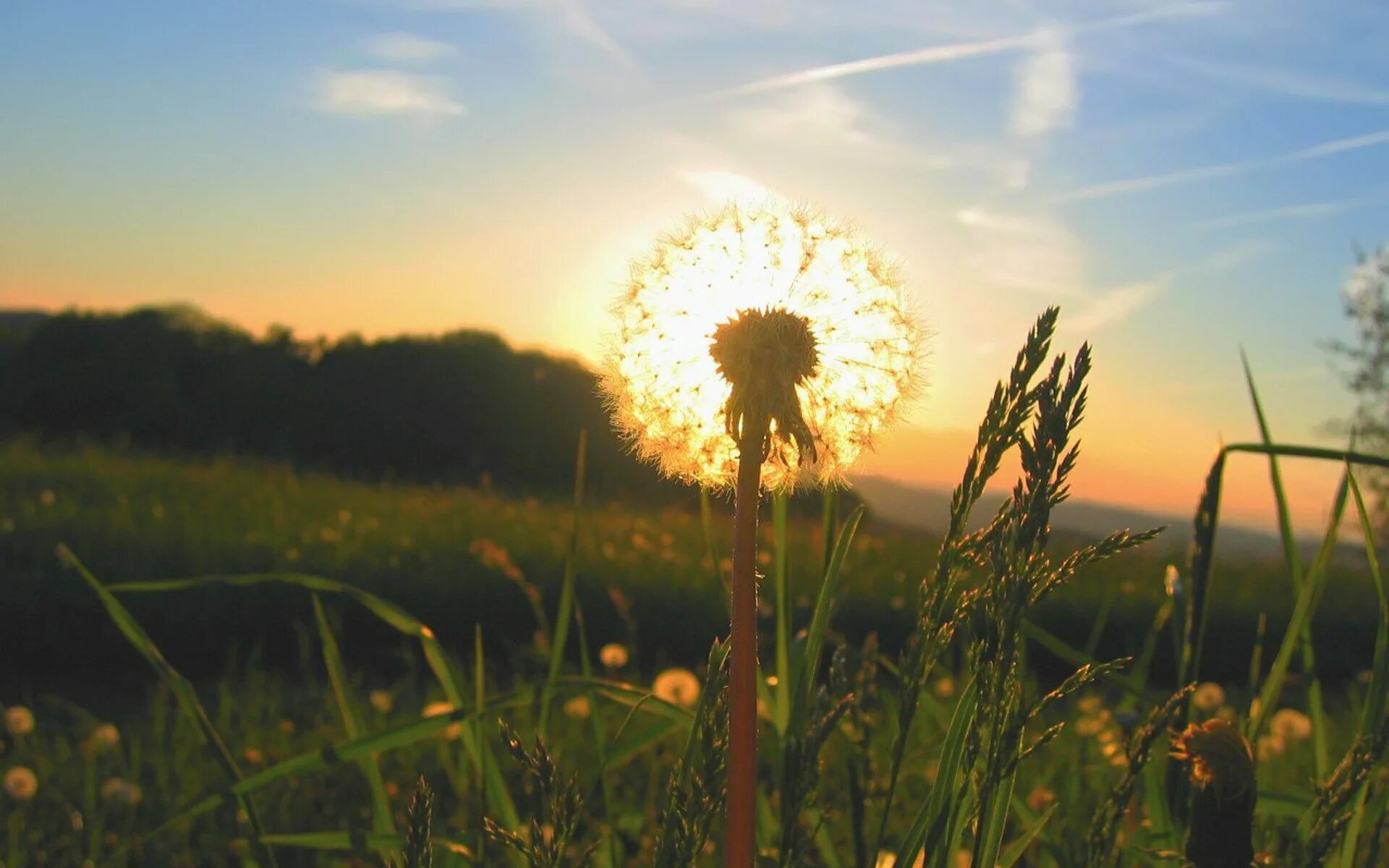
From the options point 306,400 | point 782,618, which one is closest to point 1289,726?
point 782,618

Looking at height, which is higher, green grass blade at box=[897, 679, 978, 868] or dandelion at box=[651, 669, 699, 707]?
green grass blade at box=[897, 679, 978, 868]

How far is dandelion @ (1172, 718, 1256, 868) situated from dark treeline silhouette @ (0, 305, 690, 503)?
13076mm

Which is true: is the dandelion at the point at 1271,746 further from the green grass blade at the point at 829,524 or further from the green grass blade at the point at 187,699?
the green grass blade at the point at 187,699

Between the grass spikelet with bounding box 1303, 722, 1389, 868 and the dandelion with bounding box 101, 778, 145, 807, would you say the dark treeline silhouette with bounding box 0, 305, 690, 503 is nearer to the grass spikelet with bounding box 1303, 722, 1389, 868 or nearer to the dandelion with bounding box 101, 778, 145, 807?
the dandelion with bounding box 101, 778, 145, 807

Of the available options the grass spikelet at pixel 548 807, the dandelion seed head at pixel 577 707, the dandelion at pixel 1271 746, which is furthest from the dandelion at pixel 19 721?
the dandelion at pixel 1271 746

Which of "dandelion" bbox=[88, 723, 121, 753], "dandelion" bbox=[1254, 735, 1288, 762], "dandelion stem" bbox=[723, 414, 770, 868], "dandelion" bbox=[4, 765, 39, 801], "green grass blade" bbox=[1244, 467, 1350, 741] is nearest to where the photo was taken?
"dandelion stem" bbox=[723, 414, 770, 868]

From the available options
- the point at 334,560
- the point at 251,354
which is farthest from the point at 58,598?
the point at 251,354

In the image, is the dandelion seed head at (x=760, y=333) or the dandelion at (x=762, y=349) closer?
the dandelion at (x=762, y=349)

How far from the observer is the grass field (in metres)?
1.84

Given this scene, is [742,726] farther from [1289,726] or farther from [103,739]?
Answer: [1289,726]

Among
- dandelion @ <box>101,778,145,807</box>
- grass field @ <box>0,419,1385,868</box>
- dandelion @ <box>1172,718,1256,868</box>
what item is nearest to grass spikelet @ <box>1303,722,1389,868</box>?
dandelion @ <box>1172,718,1256,868</box>

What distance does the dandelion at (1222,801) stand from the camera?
3.52ft

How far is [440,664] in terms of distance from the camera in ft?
5.45

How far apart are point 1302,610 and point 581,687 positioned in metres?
1.03
